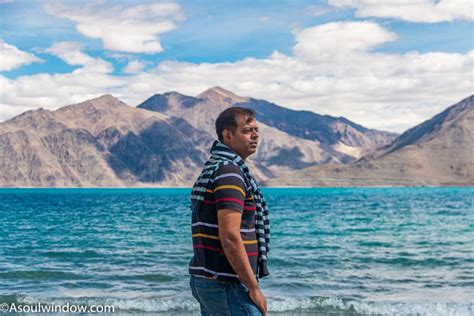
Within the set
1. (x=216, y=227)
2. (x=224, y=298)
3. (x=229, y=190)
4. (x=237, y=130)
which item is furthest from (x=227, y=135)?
(x=224, y=298)

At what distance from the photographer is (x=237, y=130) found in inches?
203

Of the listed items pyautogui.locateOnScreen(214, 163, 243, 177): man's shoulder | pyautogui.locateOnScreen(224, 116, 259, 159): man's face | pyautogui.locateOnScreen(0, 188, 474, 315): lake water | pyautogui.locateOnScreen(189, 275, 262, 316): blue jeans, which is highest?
pyautogui.locateOnScreen(224, 116, 259, 159): man's face

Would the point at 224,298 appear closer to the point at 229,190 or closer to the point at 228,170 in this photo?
the point at 229,190

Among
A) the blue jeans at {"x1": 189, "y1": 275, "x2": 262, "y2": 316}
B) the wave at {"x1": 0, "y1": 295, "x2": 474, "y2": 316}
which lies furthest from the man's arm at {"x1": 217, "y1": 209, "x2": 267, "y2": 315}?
the wave at {"x1": 0, "y1": 295, "x2": 474, "y2": 316}

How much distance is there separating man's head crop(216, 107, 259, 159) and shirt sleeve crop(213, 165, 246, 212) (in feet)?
1.29

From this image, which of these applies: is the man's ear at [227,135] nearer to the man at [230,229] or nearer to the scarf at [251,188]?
the man at [230,229]

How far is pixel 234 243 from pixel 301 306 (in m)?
9.76

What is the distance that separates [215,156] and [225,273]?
0.93m

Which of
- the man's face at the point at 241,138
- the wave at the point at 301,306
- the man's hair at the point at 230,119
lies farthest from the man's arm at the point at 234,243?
the wave at the point at 301,306

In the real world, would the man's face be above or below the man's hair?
below

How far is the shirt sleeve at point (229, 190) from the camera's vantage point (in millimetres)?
4711

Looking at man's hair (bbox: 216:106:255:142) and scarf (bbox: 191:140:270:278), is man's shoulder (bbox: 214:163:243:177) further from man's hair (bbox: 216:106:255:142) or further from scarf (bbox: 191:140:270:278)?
man's hair (bbox: 216:106:255:142)

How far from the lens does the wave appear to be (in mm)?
13633

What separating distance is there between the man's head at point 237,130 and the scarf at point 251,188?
3.6 inches
